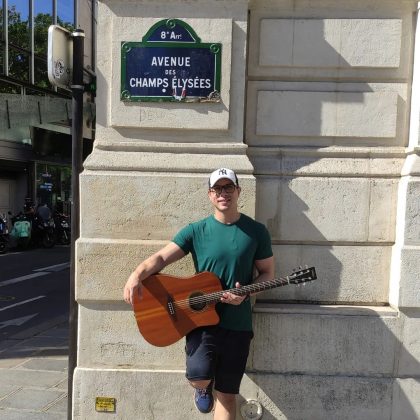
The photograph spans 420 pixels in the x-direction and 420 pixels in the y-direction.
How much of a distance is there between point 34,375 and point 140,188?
2474 mm

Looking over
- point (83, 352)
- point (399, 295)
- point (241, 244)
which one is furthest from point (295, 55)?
point (83, 352)

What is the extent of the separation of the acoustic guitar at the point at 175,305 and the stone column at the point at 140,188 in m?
0.52

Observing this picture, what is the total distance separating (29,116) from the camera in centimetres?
1805

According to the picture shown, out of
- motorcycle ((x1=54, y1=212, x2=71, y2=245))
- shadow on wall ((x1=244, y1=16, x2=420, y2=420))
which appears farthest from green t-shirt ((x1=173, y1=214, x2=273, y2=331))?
motorcycle ((x1=54, y1=212, x2=71, y2=245))

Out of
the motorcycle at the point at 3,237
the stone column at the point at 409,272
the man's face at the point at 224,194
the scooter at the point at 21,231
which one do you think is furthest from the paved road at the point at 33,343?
the scooter at the point at 21,231

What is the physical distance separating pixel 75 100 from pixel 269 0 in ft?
5.38

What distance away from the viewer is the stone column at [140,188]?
3625 millimetres

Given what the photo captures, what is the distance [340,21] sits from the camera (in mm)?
3689

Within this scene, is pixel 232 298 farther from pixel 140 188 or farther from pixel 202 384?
pixel 140 188

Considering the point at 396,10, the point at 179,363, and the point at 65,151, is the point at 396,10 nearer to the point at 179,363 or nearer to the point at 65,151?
the point at 179,363

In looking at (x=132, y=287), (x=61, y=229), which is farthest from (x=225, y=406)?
(x=61, y=229)

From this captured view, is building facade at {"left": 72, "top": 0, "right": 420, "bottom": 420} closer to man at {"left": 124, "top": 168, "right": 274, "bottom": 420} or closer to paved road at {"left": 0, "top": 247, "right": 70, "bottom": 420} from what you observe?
man at {"left": 124, "top": 168, "right": 274, "bottom": 420}

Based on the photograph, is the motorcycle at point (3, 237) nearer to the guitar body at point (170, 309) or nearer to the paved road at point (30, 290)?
the paved road at point (30, 290)

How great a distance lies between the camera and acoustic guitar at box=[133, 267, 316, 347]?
10.00 feet
